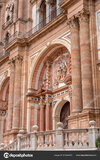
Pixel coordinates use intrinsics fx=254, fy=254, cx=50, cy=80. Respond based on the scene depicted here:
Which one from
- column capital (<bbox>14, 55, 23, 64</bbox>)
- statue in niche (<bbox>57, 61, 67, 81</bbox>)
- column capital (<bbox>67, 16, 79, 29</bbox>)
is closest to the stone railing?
column capital (<bbox>67, 16, 79, 29</bbox>)

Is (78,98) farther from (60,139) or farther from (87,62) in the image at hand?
(60,139)

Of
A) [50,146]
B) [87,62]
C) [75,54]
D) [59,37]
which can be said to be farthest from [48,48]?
[50,146]

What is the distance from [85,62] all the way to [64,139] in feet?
17.4

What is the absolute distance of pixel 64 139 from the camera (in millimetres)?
11055

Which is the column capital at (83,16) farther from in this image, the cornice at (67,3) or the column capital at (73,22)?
the cornice at (67,3)

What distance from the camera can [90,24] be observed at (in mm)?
15352

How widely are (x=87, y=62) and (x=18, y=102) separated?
8012 millimetres

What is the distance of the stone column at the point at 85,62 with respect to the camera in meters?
14.0

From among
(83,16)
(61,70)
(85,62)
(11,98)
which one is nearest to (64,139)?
(85,62)

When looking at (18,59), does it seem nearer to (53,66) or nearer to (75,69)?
(53,66)

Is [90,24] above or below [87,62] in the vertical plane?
above

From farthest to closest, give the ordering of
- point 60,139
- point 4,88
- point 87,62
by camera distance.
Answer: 1. point 4,88
2. point 87,62
3. point 60,139

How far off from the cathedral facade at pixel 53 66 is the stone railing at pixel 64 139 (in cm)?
255

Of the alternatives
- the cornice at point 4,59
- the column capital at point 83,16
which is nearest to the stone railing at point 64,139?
the column capital at point 83,16
